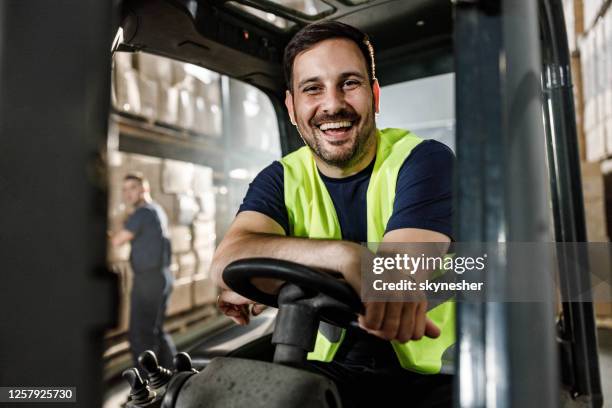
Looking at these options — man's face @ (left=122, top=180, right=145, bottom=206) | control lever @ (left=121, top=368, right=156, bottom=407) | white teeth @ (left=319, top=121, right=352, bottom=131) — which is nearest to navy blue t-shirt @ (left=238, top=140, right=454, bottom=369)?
white teeth @ (left=319, top=121, right=352, bottom=131)

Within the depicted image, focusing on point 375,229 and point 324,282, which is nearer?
point 324,282

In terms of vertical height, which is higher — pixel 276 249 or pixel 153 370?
pixel 276 249

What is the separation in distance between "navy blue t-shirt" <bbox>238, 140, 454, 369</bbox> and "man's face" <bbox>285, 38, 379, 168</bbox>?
0.06 meters

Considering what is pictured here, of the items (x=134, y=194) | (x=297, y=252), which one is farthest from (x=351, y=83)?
(x=134, y=194)

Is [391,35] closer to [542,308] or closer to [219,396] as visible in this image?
[542,308]

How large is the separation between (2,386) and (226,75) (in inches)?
30.9

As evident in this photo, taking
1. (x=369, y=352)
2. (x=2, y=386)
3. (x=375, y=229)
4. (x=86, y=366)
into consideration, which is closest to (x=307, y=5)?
(x=375, y=229)

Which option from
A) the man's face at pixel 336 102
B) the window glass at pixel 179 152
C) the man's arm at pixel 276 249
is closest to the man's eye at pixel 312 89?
the man's face at pixel 336 102

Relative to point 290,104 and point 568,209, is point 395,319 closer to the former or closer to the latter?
point 290,104

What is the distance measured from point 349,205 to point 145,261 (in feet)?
3.12

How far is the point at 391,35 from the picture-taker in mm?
938

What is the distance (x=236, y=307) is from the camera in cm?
99

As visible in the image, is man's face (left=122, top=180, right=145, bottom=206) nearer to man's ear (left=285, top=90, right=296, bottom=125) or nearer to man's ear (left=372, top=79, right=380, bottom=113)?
man's ear (left=285, top=90, right=296, bottom=125)

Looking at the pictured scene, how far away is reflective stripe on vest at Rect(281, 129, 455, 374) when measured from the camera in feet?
2.89
